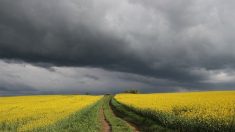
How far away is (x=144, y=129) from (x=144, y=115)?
655 centimetres

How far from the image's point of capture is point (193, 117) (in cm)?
2016

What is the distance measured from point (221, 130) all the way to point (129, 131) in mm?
7989

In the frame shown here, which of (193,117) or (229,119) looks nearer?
(229,119)

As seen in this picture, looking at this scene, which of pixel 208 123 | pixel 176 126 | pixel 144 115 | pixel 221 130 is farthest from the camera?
pixel 144 115

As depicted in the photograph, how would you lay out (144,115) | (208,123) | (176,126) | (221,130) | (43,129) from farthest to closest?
1. (144,115)
2. (176,126)
3. (43,129)
4. (208,123)
5. (221,130)

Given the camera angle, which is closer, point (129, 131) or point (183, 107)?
point (129, 131)

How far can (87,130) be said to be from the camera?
23.0m

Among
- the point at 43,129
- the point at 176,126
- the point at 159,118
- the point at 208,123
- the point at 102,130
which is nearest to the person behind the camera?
the point at 208,123

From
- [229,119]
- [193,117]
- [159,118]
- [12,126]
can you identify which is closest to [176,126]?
[193,117]

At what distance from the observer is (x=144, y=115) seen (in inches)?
1248

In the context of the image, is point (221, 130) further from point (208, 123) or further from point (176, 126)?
point (176, 126)

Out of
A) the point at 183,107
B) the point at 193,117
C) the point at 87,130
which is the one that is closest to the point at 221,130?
the point at 193,117

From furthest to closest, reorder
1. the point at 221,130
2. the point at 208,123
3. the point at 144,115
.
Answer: the point at 144,115 → the point at 208,123 → the point at 221,130

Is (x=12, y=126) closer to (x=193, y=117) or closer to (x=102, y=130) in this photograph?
(x=102, y=130)
